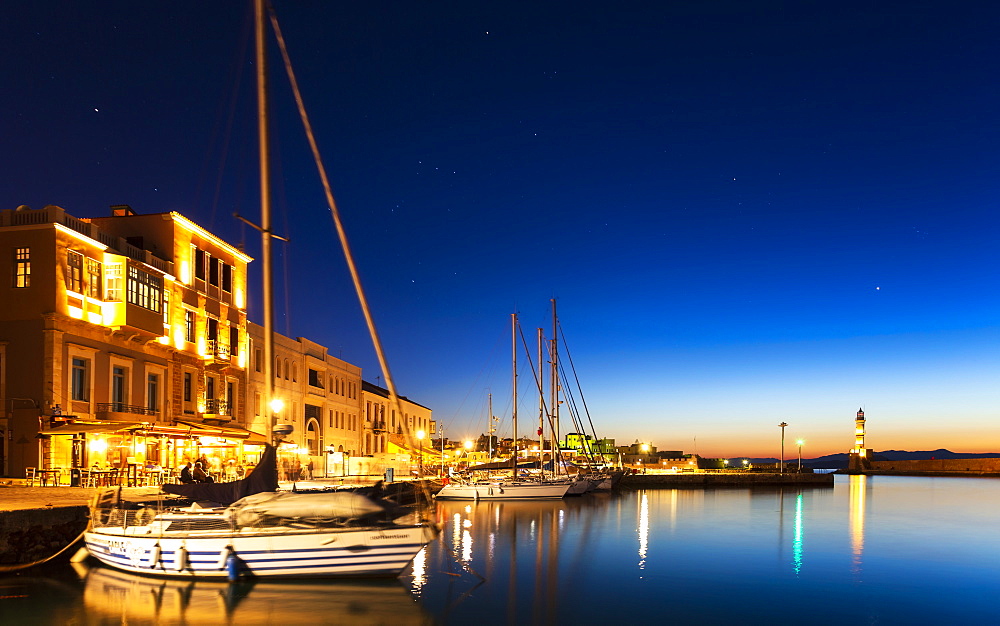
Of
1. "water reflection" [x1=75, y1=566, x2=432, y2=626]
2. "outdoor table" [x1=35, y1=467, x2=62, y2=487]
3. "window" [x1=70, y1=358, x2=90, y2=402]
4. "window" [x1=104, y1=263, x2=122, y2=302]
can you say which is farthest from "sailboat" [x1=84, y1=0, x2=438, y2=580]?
"window" [x1=104, y1=263, x2=122, y2=302]

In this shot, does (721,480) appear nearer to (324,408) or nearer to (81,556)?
(324,408)

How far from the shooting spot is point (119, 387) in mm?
37844

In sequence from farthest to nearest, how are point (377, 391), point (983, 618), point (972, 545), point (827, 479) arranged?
point (827, 479)
point (377, 391)
point (972, 545)
point (983, 618)

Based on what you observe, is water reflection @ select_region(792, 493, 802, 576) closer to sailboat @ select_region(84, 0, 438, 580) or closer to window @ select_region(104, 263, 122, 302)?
sailboat @ select_region(84, 0, 438, 580)

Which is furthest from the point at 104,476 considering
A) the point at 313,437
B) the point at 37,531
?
the point at 313,437

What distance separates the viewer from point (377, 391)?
8281 cm

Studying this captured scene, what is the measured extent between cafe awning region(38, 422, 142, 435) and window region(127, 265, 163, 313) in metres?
6.60

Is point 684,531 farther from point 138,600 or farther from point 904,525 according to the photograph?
point 138,600

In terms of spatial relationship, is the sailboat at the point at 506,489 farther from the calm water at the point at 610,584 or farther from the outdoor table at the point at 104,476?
the outdoor table at the point at 104,476

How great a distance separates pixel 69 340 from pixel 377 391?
49468 mm

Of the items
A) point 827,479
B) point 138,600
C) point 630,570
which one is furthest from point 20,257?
point 827,479

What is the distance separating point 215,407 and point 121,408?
8.71 meters

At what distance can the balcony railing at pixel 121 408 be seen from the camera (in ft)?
118

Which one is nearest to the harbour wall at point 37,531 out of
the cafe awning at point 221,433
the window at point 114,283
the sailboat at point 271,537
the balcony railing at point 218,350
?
the sailboat at point 271,537
